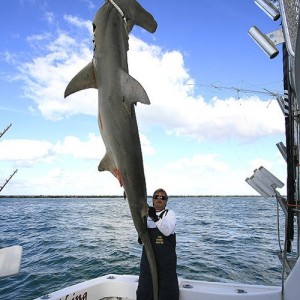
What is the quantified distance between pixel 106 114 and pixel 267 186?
2.92m

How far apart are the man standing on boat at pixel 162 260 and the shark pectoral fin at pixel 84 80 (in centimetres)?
229

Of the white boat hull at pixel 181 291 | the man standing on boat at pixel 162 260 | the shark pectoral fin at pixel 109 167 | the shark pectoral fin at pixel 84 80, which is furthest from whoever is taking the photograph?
the white boat hull at pixel 181 291

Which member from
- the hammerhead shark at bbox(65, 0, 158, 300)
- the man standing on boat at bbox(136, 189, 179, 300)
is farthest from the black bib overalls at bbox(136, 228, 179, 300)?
the hammerhead shark at bbox(65, 0, 158, 300)

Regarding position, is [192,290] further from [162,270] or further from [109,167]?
[109,167]

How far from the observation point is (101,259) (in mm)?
13766

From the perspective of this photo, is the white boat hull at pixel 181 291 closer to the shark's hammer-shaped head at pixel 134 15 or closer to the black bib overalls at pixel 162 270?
the black bib overalls at pixel 162 270

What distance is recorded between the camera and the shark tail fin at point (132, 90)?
2.08 metres

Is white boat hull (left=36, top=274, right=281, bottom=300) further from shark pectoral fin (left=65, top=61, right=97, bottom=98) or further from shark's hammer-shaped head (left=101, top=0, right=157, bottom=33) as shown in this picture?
shark's hammer-shaped head (left=101, top=0, right=157, bottom=33)

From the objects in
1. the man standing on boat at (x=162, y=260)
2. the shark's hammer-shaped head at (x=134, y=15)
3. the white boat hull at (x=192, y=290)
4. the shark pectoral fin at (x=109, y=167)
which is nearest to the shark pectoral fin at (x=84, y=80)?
the shark's hammer-shaped head at (x=134, y=15)

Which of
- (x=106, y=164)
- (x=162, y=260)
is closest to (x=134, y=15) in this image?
(x=106, y=164)

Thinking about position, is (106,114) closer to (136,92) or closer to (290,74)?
(136,92)

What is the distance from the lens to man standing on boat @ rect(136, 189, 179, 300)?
4211 mm

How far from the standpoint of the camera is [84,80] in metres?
2.31

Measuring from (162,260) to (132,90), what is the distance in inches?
111
